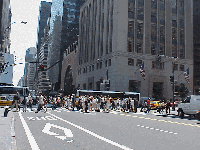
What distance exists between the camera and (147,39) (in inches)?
2547

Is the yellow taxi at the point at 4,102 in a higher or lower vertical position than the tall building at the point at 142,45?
lower

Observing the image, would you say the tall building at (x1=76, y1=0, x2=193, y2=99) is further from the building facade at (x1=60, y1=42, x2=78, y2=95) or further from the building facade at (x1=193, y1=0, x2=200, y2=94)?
the building facade at (x1=60, y1=42, x2=78, y2=95)

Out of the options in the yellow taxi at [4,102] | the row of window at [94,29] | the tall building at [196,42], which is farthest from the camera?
the tall building at [196,42]

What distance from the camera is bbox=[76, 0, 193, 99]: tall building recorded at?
60.9 meters

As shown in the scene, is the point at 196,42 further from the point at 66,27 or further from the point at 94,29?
the point at 66,27

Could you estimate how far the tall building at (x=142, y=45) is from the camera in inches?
2399

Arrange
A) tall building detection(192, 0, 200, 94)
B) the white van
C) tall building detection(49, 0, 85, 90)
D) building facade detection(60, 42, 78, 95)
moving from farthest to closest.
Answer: tall building detection(49, 0, 85, 90) → building facade detection(60, 42, 78, 95) → tall building detection(192, 0, 200, 94) → the white van

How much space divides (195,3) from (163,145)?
261 ft

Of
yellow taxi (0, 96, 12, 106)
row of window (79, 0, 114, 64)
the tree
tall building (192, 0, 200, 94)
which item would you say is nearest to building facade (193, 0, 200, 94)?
tall building (192, 0, 200, 94)

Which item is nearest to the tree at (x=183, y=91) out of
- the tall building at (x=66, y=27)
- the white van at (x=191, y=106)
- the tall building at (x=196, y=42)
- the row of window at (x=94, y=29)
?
the tall building at (x=196, y=42)

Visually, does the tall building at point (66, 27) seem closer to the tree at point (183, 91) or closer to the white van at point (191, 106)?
the tree at point (183, 91)

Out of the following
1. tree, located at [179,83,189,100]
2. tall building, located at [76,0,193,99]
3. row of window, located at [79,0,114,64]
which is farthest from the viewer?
row of window, located at [79,0,114,64]

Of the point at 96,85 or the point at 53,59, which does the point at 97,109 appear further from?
the point at 53,59

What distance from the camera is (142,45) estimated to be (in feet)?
210
